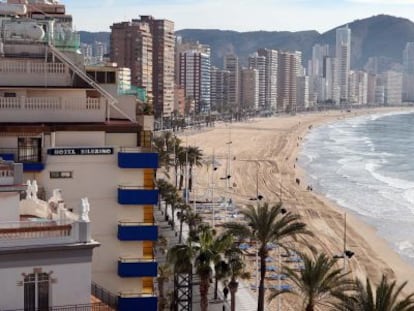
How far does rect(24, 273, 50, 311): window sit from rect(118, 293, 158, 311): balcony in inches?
281

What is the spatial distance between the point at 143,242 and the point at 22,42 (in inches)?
302

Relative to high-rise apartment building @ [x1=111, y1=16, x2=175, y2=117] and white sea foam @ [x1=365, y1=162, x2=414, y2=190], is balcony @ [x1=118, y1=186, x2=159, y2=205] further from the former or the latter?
high-rise apartment building @ [x1=111, y1=16, x2=175, y2=117]

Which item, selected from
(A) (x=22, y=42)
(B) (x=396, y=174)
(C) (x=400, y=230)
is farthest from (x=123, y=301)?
(B) (x=396, y=174)

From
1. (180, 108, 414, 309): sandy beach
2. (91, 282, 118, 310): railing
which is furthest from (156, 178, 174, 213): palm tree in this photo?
(91, 282, 118, 310): railing

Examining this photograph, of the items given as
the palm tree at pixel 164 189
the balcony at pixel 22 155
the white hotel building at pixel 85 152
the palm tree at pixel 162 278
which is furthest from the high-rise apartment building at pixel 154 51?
the balcony at pixel 22 155

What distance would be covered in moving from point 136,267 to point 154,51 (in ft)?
Answer: 516

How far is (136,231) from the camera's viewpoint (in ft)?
73.2

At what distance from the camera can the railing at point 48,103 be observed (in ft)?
75.6

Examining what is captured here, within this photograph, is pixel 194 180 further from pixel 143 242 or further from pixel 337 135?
pixel 337 135

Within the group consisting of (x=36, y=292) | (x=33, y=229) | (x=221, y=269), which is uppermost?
(x=33, y=229)

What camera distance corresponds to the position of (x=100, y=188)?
22.0m

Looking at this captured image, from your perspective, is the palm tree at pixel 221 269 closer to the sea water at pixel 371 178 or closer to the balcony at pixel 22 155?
the balcony at pixel 22 155

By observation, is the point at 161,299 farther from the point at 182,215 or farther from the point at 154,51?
the point at 154,51

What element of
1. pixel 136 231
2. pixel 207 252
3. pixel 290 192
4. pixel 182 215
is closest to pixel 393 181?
pixel 290 192
